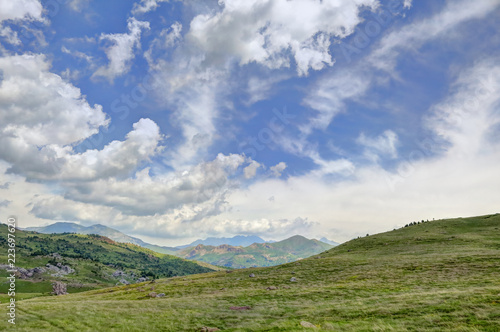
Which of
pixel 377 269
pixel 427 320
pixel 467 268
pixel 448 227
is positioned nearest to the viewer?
pixel 427 320

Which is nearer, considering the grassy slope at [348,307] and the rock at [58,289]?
the grassy slope at [348,307]

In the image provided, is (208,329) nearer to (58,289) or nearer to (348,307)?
(348,307)

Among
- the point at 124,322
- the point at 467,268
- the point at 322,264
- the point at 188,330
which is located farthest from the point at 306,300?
the point at 322,264

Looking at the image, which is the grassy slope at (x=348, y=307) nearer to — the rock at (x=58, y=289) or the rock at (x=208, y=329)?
the rock at (x=208, y=329)

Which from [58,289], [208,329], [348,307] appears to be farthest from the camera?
[58,289]

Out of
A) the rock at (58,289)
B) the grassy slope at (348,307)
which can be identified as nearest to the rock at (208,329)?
the grassy slope at (348,307)

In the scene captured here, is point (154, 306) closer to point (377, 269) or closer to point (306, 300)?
point (306, 300)

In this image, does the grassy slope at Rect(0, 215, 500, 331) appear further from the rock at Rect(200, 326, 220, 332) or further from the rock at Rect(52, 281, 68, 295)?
the rock at Rect(52, 281, 68, 295)

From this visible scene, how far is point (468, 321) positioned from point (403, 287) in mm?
24905

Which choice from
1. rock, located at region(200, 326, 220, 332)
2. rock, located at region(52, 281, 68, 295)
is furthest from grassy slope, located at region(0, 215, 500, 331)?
rock, located at region(52, 281, 68, 295)

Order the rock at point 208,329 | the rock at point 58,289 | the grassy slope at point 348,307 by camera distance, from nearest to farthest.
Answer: the grassy slope at point 348,307
the rock at point 208,329
the rock at point 58,289

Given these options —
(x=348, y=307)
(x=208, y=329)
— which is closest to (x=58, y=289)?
(x=208, y=329)

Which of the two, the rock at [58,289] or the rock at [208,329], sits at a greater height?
the rock at [208,329]

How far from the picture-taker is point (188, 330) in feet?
103
